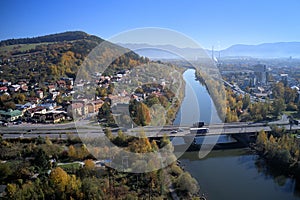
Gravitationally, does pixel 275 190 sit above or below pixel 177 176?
below

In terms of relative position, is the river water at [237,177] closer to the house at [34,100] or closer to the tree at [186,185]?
the tree at [186,185]

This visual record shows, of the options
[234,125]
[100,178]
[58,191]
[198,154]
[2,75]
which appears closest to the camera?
[58,191]

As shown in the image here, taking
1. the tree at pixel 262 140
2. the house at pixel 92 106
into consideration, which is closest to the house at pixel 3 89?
the house at pixel 92 106

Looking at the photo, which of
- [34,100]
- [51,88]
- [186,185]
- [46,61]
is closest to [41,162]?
[186,185]

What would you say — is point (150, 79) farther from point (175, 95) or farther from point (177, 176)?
point (177, 176)

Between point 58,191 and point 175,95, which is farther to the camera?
point 175,95

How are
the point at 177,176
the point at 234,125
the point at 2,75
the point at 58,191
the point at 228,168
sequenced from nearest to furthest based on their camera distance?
the point at 58,191 < the point at 177,176 < the point at 228,168 < the point at 234,125 < the point at 2,75

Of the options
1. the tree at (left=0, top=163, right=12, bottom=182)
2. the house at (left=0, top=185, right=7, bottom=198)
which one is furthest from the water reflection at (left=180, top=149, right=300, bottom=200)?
the tree at (left=0, top=163, right=12, bottom=182)

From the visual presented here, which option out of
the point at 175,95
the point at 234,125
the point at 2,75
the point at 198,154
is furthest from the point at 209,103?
the point at 2,75
